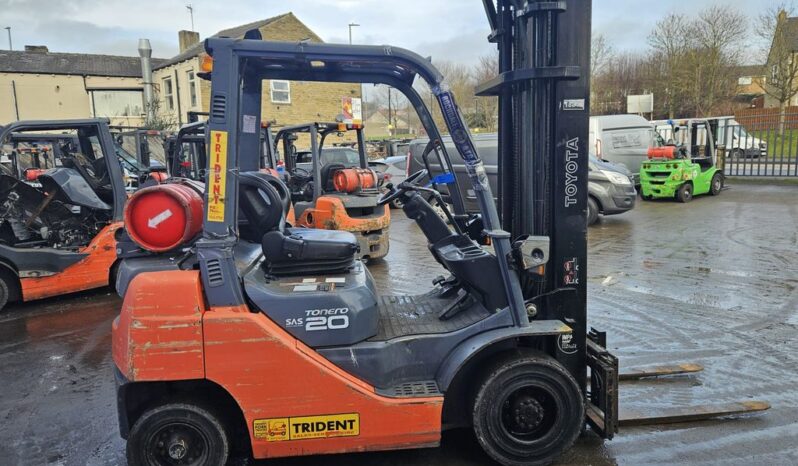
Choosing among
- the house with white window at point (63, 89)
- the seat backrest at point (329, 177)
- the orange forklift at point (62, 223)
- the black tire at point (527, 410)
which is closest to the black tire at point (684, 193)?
the seat backrest at point (329, 177)

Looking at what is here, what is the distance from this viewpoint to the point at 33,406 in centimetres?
464

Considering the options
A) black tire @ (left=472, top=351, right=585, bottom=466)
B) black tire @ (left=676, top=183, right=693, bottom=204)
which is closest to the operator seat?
black tire @ (left=472, top=351, right=585, bottom=466)

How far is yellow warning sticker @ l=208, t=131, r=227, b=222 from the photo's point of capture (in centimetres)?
317

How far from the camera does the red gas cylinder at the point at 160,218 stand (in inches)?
137

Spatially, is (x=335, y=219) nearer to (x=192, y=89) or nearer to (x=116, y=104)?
(x=192, y=89)

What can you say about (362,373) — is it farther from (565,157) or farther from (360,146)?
(360,146)

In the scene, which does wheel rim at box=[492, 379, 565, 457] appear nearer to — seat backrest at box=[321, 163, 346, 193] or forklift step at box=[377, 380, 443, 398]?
forklift step at box=[377, 380, 443, 398]

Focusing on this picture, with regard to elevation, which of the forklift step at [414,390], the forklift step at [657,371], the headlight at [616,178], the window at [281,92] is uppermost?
the window at [281,92]

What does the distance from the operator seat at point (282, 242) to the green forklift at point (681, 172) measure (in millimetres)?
14685

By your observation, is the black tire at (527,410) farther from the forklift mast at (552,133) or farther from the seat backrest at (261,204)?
the seat backrest at (261,204)

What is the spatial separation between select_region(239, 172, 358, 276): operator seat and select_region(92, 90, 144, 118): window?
1418 inches

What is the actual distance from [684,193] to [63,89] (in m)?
35.4

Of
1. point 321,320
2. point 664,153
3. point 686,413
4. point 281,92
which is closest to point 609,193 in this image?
point 664,153

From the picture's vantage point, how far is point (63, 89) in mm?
35312
